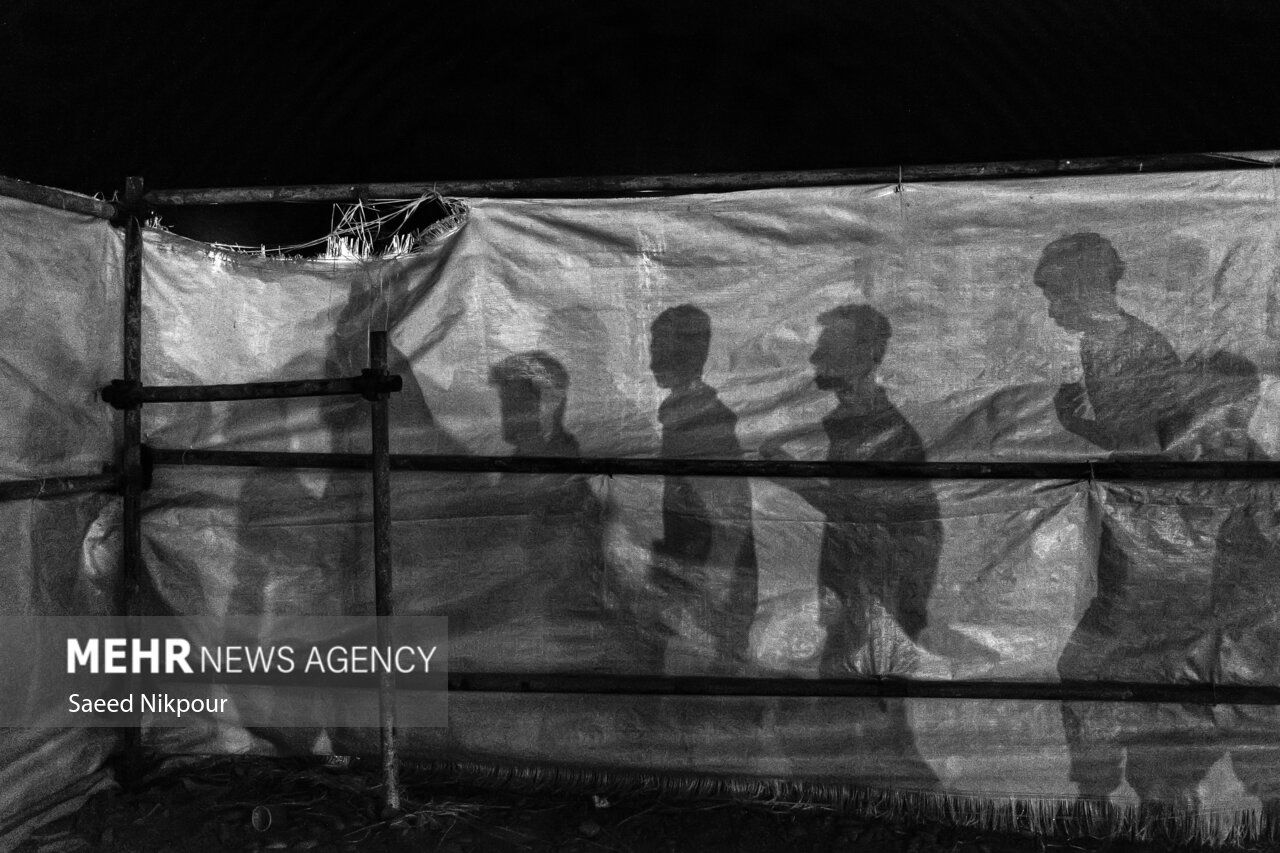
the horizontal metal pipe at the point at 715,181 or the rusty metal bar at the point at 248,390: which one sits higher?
the horizontal metal pipe at the point at 715,181

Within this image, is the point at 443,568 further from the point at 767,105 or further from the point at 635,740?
the point at 767,105

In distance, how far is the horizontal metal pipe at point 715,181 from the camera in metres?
2.56

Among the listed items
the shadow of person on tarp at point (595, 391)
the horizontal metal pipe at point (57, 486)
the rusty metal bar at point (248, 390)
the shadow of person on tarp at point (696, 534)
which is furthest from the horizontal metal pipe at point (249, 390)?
the shadow of person on tarp at point (696, 534)

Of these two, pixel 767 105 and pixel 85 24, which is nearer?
pixel 767 105

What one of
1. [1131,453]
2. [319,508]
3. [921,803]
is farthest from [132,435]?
[1131,453]

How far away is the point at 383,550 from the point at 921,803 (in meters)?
1.76

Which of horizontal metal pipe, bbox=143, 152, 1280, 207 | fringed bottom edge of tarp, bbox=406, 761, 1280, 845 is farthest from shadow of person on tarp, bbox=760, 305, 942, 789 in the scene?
horizontal metal pipe, bbox=143, 152, 1280, 207

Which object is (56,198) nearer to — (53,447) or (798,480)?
(53,447)

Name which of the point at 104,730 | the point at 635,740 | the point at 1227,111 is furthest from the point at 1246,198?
the point at 104,730

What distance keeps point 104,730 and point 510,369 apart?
1732 millimetres

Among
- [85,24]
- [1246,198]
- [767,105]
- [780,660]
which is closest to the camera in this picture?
[1246,198]

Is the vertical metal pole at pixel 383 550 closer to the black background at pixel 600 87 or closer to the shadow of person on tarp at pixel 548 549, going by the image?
the shadow of person on tarp at pixel 548 549

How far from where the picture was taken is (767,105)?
10.7 feet

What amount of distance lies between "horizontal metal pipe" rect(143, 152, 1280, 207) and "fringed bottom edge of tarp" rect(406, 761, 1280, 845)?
5.87ft
